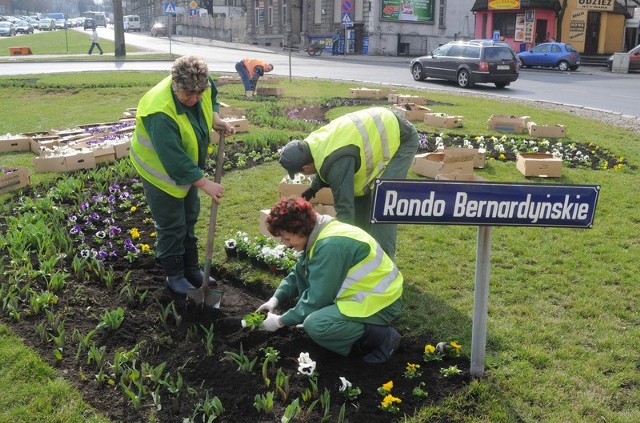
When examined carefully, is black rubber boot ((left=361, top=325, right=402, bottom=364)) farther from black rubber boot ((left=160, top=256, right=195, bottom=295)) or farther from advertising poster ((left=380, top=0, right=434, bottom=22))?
advertising poster ((left=380, top=0, right=434, bottom=22))

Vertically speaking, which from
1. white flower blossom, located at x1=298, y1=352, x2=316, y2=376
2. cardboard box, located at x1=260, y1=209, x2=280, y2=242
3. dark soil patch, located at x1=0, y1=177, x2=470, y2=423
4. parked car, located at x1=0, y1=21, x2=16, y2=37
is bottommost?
dark soil patch, located at x1=0, y1=177, x2=470, y2=423

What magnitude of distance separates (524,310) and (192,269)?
8.70ft

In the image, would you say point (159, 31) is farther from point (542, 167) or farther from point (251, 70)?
point (542, 167)

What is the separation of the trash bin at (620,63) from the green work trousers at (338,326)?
101ft

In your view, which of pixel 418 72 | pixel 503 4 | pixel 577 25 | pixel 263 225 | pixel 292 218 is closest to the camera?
pixel 292 218

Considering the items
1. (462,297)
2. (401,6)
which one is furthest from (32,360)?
(401,6)

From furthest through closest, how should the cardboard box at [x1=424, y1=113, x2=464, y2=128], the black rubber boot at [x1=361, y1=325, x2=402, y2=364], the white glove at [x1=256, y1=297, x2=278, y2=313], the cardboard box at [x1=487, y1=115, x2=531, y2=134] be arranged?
the cardboard box at [x1=424, y1=113, x2=464, y2=128] < the cardboard box at [x1=487, y1=115, x2=531, y2=134] < the white glove at [x1=256, y1=297, x2=278, y2=313] < the black rubber boot at [x1=361, y1=325, x2=402, y2=364]

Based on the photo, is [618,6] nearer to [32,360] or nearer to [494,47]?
[494,47]

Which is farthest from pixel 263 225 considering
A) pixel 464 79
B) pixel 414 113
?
pixel 464 79

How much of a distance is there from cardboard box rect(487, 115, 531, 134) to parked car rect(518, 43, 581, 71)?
71.0 ft

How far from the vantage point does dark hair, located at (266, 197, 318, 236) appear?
402 centimetres

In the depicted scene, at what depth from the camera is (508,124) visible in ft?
38.9

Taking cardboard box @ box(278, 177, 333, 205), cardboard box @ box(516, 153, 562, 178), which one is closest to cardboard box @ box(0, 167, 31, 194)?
cardboard box @ box(278, 177, 333, 205)

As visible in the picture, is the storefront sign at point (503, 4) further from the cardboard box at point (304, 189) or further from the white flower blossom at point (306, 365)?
the white flower blossom at point (306, 365)
